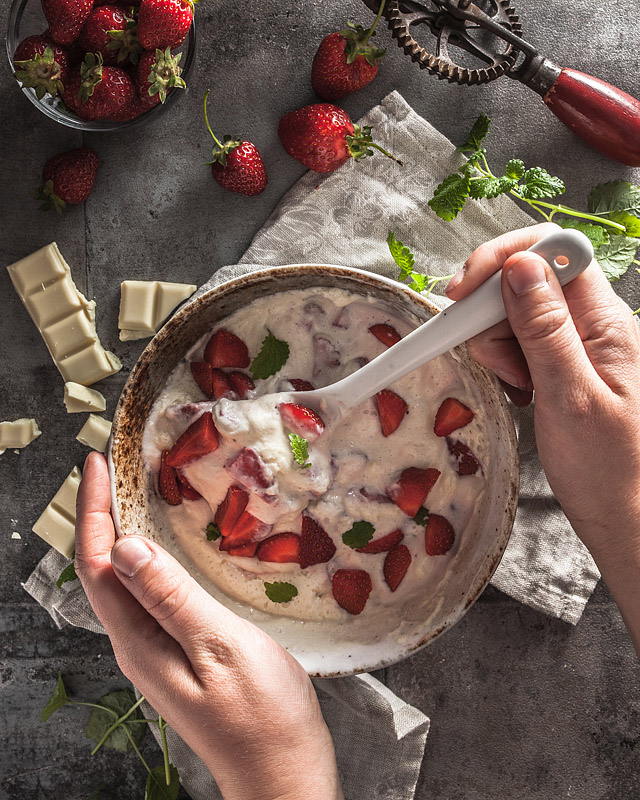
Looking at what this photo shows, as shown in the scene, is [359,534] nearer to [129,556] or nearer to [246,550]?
[246,550]

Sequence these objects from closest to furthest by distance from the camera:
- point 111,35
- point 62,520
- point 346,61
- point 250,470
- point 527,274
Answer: point 527,274
point 250,470
point 111,35
point 346,61
point 62,520

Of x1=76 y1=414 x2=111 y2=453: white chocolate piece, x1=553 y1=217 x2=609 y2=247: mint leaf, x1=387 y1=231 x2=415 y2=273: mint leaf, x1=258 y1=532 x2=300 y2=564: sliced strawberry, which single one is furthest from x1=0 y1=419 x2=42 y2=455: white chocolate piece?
x1=553 y1=217 x2=609 y2=247: mint leaf

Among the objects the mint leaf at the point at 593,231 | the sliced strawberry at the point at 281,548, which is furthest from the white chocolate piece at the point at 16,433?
the mint leaf at the point at 593,231

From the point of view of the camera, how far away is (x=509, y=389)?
63.5 inches

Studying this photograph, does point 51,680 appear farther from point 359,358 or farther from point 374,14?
point 374,14

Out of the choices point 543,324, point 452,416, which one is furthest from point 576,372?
point 452,416

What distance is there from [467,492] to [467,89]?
3.29ft

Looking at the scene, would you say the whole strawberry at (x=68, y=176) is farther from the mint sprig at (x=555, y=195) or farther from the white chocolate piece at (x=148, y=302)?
the mint sprig at (x=555, y=195)

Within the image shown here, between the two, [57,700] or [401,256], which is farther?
[57,700]

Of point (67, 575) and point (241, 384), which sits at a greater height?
point (241, 384)

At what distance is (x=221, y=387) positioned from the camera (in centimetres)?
160

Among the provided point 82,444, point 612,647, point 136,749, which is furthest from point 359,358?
point 136,749

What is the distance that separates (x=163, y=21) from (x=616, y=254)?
1145mm

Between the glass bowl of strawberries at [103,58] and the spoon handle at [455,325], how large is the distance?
2.60 ft
